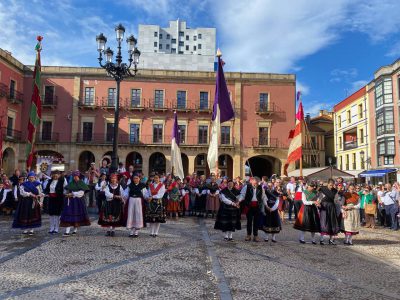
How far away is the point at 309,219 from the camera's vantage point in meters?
8.85

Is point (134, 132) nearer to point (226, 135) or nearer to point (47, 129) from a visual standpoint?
point (47, 129)

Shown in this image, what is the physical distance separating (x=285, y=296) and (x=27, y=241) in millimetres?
6169

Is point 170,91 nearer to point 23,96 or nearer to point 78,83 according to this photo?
point 78,83

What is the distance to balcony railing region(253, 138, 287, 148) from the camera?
108 feet

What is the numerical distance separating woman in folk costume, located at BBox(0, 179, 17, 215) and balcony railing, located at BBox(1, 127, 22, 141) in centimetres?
1754

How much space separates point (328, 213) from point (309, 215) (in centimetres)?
50

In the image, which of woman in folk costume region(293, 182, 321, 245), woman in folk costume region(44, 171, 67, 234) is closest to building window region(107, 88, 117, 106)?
woman in folk costume region(44, 171, 67, 234)

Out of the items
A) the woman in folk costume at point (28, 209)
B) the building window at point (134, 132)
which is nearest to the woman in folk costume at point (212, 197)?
the woman in folk costume at point (28, 209)

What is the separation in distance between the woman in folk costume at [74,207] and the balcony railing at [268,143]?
83.9 ft

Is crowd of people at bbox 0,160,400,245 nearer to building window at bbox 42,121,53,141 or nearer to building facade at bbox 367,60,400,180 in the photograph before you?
building window at bbox 42,121,53,141

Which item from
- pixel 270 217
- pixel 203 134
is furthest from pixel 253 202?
pixel 203 134

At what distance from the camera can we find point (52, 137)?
3184cm

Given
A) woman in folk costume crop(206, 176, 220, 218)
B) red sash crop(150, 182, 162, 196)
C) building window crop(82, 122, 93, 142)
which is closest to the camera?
red sash crop(150, 182, 162, 196)

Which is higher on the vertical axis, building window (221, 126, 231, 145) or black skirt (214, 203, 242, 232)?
building window (221, 126, 231, 145)
